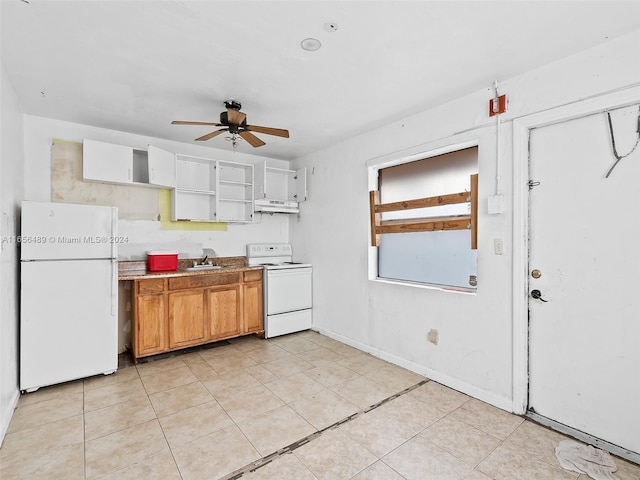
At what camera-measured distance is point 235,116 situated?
2725mm

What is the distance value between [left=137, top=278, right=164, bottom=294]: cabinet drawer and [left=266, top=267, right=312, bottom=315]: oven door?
1.28 metres

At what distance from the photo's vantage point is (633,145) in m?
2.00

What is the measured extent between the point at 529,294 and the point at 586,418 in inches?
33.8

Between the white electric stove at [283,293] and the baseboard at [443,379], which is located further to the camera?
the white electric stove at [283,293]

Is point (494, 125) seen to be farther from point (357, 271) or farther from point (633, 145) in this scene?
point (357, 271)

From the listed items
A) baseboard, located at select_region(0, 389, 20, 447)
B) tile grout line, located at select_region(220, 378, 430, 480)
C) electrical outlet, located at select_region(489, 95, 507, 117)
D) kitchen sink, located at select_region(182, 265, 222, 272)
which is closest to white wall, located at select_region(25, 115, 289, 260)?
kitchen sink, located at select_region(182, 265, 222, 272)

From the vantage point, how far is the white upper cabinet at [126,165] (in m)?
3.37

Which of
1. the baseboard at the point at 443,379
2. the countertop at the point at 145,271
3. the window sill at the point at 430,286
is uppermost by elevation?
the countertop at the point at 145,271

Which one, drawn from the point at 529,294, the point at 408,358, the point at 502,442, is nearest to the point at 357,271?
the point at 408,358

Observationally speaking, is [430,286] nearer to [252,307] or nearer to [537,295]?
[537,295]

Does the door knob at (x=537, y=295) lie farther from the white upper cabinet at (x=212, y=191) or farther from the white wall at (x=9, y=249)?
the white wall at (x=9, y=249)

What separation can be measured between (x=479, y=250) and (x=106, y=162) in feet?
12.5

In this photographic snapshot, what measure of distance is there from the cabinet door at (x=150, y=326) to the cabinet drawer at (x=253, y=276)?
1036 mm

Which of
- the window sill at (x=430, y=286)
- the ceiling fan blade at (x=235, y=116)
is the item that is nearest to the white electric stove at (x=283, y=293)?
the window sill at (x=430, y=286)
